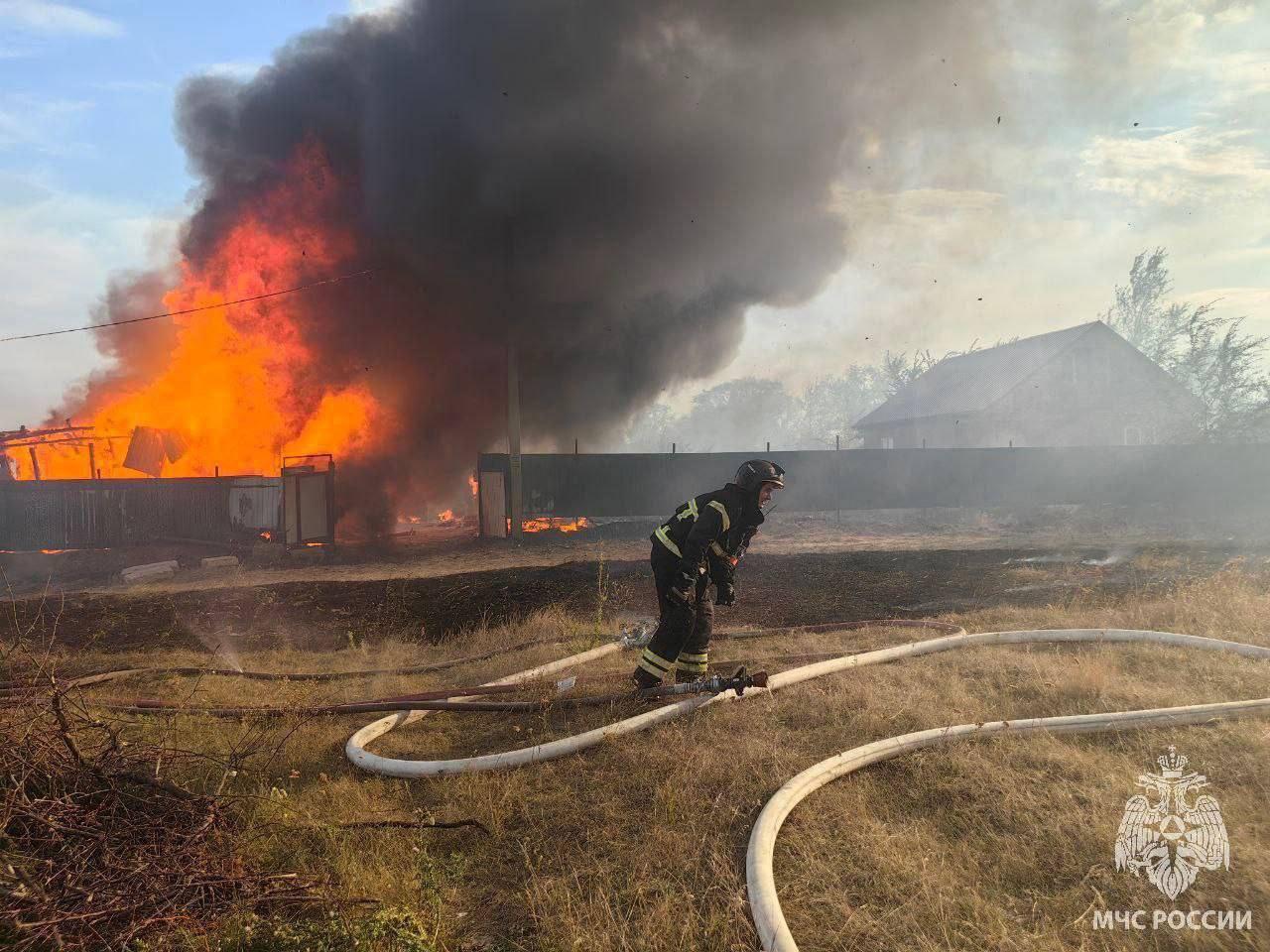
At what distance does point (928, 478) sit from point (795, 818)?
2169cm

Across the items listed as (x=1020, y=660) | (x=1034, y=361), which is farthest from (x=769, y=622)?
(x=1034, y=361)

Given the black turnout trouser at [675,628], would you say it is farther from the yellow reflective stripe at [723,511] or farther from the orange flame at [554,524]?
the orange flame at [554,524]

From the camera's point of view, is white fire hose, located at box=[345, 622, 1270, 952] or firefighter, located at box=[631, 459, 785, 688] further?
firefighter, located at box=[631, 459, 785, 688]

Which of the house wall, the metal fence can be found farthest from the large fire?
the house wall

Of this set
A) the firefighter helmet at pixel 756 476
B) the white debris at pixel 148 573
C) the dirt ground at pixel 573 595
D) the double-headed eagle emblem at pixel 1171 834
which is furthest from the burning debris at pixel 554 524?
the double-headed eagle emblem at pixel 1171 834

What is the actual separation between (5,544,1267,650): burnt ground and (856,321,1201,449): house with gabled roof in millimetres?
17301

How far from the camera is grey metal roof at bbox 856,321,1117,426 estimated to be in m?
30.1

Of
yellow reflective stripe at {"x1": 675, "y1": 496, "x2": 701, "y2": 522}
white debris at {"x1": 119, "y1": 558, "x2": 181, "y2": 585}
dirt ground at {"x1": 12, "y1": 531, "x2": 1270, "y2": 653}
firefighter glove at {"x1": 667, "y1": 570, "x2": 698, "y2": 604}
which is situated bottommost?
white debris at {"x1": 119, "y1": 558, "x2": 181, "y2": 585}

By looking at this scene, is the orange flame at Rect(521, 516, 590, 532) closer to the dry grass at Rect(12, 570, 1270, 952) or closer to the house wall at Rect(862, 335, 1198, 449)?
the dry grass at Rect(12, 570, 1270, 952)

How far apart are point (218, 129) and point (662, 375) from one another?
49.0ft

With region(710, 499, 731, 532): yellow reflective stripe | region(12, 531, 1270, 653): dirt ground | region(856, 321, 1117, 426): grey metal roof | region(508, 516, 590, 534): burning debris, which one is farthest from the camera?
region(856, 321, 1117, 426): grey metal roof

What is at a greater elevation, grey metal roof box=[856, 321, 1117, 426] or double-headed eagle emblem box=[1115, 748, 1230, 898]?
grey metal roof box=[856, 321, 1117, 426]

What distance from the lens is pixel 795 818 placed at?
355 cm

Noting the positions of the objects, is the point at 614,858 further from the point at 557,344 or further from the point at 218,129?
the point at 218,129
